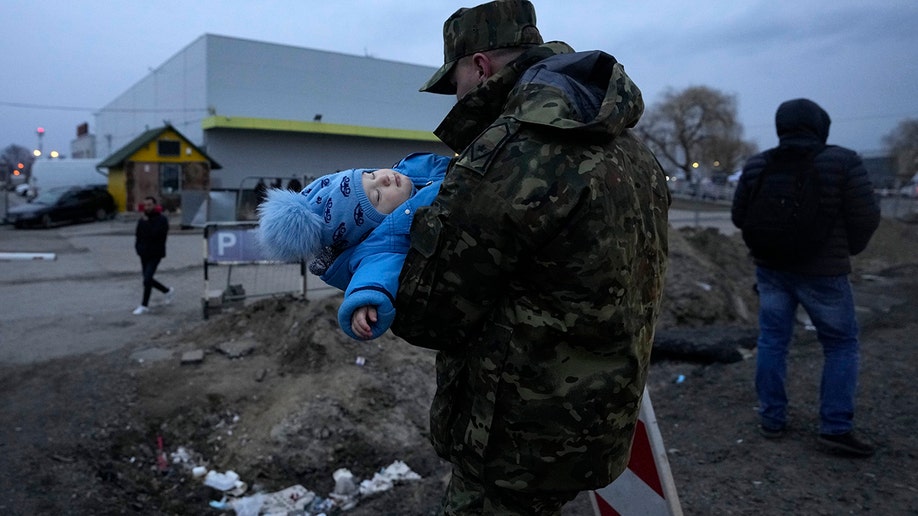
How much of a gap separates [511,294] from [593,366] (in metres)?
0.28

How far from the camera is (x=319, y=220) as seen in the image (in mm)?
1808

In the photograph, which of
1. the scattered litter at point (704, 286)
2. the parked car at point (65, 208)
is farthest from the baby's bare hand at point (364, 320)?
the parked car at point (65, 208)

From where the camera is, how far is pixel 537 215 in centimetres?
153

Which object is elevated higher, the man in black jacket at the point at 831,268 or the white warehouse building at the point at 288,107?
the white warehouse building at the point at 288,107

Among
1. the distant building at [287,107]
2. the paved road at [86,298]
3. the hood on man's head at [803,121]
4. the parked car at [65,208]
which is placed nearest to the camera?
the hood on man's head at [803,121]

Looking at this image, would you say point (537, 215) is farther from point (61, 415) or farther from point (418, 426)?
point (61, 415)

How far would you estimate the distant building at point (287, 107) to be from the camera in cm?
3066

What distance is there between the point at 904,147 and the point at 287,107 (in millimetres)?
59313

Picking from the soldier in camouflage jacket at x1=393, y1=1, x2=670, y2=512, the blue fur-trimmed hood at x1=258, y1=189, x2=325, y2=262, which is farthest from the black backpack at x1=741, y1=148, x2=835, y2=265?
the blue fur-trimmed hood at x1=258, y1=189, x2=325, y2=262

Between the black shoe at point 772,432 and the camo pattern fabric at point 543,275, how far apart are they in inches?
110

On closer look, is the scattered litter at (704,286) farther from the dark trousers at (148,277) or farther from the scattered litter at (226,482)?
the dark trousers at (148,277)

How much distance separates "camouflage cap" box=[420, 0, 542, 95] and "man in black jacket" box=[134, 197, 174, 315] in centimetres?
899

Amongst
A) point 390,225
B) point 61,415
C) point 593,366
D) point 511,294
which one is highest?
point 390,225

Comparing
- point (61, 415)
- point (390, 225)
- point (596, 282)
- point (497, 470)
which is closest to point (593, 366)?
point (596, 282)
